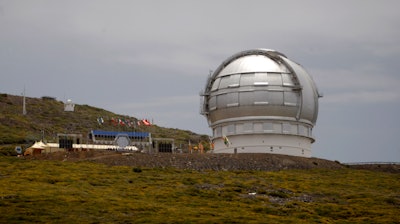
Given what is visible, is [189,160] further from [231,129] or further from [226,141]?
[231,129]

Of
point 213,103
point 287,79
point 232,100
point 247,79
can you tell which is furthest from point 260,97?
point 213,103

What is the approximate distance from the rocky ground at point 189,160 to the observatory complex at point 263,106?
14.6ft

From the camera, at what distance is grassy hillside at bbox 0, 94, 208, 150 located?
139 meters

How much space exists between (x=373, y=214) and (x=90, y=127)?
10201 cm

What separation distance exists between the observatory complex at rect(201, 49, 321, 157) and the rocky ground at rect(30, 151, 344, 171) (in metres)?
4.46

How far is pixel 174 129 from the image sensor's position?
18875cm

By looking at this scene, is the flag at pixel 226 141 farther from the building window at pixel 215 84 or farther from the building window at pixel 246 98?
the building window at pixel 215 84

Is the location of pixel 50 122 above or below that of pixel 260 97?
above

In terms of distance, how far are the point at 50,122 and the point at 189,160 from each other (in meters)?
78.0

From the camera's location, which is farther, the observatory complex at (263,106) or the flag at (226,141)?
the flag at (226,141)

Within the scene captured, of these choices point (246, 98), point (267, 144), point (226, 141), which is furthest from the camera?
point (226, 141)

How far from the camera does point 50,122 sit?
15788cm

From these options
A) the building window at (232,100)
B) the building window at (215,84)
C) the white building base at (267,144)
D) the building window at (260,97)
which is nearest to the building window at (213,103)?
the building window at (215,84)

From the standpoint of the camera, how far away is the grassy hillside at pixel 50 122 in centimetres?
13888
